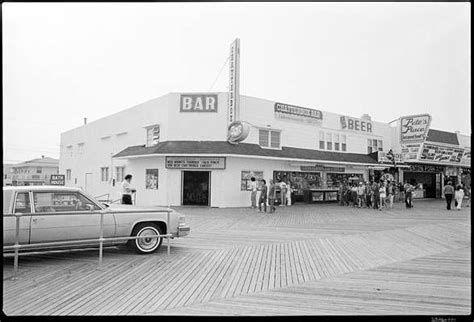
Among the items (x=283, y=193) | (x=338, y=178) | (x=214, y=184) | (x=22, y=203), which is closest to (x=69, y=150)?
(x=214, y=184)

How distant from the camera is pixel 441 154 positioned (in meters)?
27.0

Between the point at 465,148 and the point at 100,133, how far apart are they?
3018 cm

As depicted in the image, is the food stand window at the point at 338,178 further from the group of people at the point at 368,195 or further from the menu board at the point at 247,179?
the menu board at the point at 247,179

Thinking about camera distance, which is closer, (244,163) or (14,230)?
(14,230)

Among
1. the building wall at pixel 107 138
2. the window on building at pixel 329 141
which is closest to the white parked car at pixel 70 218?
the building wall at pixel 107 138

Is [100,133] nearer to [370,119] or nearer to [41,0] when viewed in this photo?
[370,119]

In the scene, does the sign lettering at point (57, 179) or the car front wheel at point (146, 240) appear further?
the sign lettering at point (57, 179)

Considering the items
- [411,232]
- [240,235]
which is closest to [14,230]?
[240,235]

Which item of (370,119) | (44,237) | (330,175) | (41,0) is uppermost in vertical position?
(370,119)

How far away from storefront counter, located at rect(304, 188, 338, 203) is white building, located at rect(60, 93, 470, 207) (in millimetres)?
61

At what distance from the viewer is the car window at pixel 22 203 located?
18.4ft

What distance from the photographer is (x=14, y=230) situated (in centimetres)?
539

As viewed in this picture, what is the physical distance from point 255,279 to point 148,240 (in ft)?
8.74

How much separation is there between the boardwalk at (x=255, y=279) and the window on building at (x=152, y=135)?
1106 cm
